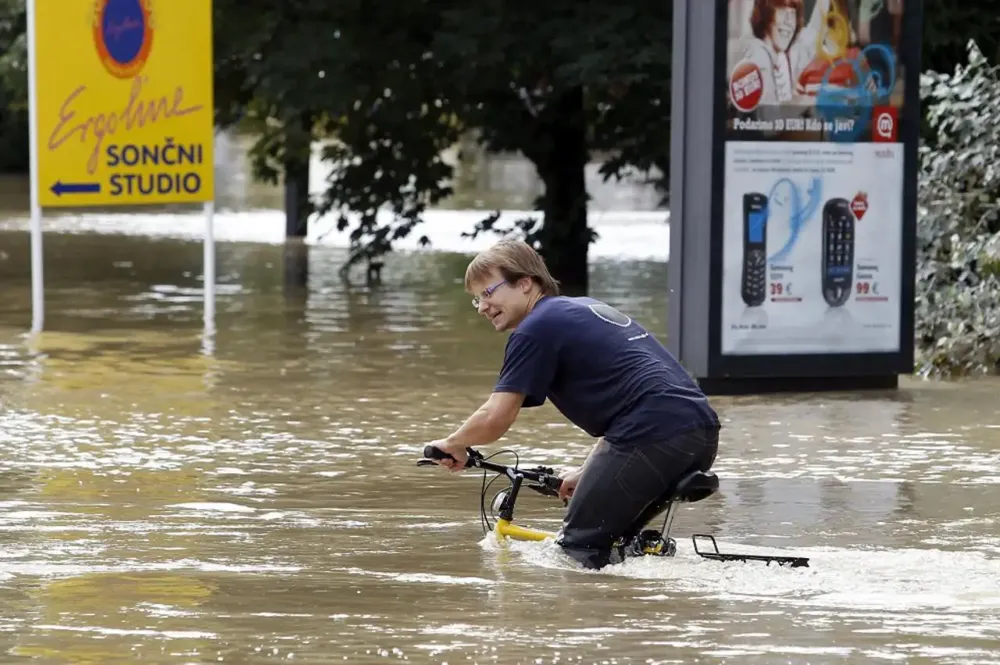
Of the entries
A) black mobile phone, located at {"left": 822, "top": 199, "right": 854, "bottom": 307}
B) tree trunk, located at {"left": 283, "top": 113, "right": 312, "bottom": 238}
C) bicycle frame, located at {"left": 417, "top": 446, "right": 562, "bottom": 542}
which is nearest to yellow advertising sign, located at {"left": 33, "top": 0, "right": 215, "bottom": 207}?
tree trunk, located at {"left": 283, "top": 113, "right": 312, "bottom": 238}

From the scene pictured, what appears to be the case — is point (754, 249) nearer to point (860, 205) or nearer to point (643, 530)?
point (860, 205)

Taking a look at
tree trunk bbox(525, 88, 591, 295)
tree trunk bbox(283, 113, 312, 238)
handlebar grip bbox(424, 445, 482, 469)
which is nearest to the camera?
handlebar grip bbox(424, 445, 482, 469)

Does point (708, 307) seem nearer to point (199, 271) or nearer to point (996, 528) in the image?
point (996, 528)

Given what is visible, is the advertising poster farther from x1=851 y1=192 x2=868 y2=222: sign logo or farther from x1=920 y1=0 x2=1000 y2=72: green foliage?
x1=920 y1=0 x2=1000 y2=72: green foliage

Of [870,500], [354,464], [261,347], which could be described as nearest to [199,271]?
[261,347]

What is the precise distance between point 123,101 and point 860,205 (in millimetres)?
6943

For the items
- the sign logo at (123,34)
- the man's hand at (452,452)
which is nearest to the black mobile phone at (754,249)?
the man's hand at (452,452)

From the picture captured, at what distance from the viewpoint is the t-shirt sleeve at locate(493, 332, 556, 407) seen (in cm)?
684

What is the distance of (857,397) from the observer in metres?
12.3

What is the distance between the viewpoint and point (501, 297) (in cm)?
700

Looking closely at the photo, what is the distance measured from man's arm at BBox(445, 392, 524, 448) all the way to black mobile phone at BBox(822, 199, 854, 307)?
236 inches

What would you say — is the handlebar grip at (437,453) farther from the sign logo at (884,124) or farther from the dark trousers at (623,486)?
the sign logo at (884,124)

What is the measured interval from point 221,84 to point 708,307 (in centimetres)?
998

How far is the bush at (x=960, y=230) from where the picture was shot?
43.9 ft
